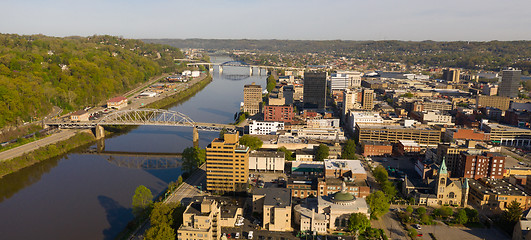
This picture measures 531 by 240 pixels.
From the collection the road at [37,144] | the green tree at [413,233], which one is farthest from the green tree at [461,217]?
the road at [37,144]

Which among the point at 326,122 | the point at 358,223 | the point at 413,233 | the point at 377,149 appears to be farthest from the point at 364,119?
the point at 358,223

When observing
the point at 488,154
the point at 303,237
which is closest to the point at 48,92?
the point at 303,237

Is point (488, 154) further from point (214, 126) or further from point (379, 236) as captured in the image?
point (214, 126)

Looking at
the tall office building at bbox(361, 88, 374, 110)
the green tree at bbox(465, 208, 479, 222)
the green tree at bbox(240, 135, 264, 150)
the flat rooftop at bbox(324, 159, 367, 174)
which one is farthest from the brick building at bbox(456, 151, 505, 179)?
the tall office building at bbox(361, 88, 374, 110)

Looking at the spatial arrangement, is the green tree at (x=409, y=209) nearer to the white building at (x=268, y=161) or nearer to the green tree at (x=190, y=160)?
the white building at (x=268, y=161)

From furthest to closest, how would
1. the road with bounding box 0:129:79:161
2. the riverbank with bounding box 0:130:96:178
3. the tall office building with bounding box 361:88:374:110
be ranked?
1. the tall office building with bounding box 361:88:374:110
2. the road with bounding box 0:129:79:161
3. the riverbank with bounding box 0:130:96:178

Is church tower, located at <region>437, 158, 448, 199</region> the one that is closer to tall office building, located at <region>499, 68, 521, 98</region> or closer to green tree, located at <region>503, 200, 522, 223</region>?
green tree, located at <region>503, 200, 522, 223</region>
